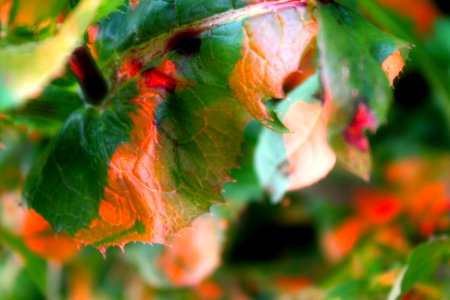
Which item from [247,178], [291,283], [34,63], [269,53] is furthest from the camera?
[291,283]

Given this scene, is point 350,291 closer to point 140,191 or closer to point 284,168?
point 284,168

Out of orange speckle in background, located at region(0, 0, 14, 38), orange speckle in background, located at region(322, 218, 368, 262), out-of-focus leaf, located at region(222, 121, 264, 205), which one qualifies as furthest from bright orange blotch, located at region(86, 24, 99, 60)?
orange speckle in background, located at region(322, 218, 368, 262)

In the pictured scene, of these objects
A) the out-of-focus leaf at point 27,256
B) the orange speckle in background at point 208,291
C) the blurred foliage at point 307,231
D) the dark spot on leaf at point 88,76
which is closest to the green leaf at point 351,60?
the dark spot on leaf at point 88,76

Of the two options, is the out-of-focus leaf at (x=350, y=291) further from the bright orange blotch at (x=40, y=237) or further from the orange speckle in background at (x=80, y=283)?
the orange speckle in background at (x=80, y=283)

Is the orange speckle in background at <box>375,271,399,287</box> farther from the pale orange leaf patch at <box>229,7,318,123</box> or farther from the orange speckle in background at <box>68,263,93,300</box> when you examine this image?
the orange speckle in background at <box>68,263,93,300</box>

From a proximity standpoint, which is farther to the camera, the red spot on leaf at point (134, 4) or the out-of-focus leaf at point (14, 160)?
the out-of-focus leaf at point (14, 160)

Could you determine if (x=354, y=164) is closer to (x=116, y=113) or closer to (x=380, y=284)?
(x=116, y=113)

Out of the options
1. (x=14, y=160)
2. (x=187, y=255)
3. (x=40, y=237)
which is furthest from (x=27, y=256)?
(x=187, y=255)
